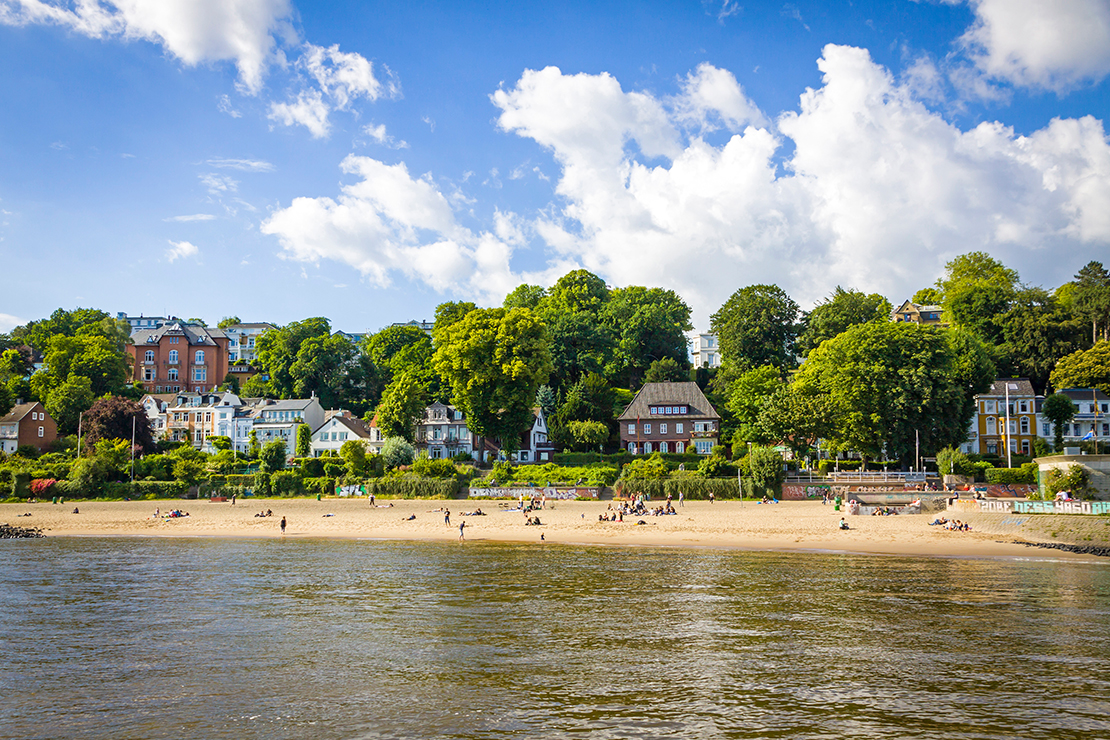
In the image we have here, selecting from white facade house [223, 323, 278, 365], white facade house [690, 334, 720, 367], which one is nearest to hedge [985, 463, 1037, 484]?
white facade house [690, 334, 720, 367]

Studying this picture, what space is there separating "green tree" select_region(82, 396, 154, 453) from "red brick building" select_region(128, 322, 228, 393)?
37803 millimetres

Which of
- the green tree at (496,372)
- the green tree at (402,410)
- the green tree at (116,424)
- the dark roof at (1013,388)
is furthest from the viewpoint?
the dark roof at (1013,388)

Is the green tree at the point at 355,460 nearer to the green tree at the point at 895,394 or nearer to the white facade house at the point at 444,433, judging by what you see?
the white facade house at the point at 444,433

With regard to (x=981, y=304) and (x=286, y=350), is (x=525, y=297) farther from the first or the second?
(x=981, y=304)

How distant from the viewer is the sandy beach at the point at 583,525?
38094 mm

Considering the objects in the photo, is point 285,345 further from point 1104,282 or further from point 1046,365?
point 1104,282

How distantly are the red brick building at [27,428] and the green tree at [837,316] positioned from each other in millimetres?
85152

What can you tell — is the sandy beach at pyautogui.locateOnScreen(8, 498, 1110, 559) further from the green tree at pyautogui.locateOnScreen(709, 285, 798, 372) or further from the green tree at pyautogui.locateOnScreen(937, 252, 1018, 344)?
the green tree at pyautogui.locateOnScreen(937, 252, 1018, 344)

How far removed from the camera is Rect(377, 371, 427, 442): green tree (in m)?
73.7

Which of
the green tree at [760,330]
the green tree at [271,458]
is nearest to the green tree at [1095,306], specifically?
the green tree at [760,330]

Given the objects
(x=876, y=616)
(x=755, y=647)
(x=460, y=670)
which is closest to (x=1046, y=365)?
(x=876, y=616)

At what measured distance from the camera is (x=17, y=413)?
7881 cm

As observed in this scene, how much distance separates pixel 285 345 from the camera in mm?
101312

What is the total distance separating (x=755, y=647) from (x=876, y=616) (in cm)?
542
